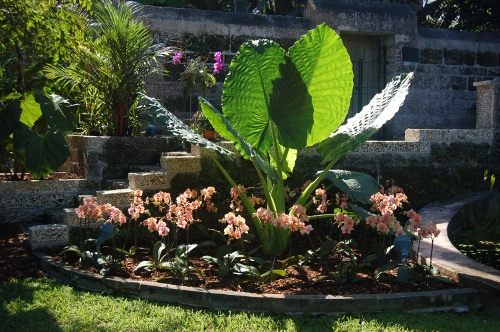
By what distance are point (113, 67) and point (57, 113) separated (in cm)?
87

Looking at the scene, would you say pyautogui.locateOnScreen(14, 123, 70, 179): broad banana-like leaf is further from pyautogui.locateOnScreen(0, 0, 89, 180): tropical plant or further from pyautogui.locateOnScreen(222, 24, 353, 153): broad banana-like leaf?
pyautogui.locateOnScreen(222, 24, 353, 153): broad banana-like leaf

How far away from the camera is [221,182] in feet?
19.5

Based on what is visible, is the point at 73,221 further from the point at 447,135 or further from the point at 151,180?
the point at 447,135

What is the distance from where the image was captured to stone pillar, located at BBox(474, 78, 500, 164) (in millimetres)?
7562

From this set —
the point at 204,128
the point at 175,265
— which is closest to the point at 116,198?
the point at 175,265

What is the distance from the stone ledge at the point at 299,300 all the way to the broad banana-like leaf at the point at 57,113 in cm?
225

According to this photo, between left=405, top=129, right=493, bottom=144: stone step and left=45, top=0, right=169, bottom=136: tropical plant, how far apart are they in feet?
10.4

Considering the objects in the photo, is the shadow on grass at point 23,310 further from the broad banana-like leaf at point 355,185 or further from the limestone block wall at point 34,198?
the broad banana-like leaf at point 355,185

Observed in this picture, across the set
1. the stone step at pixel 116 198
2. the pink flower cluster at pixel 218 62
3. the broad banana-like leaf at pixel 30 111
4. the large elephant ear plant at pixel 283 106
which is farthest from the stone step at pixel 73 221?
the pink flower cluster at pixel 218 62

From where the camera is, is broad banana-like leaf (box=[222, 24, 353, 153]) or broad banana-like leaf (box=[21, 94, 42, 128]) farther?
broad banana-like leaf (box=[21, 94, 42, 128])

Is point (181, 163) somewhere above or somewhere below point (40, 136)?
below

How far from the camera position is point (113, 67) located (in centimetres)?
655

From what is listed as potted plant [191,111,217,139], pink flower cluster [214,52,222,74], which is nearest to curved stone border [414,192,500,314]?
potted plant [191,111,217,139]

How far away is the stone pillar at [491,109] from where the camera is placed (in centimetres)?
756
